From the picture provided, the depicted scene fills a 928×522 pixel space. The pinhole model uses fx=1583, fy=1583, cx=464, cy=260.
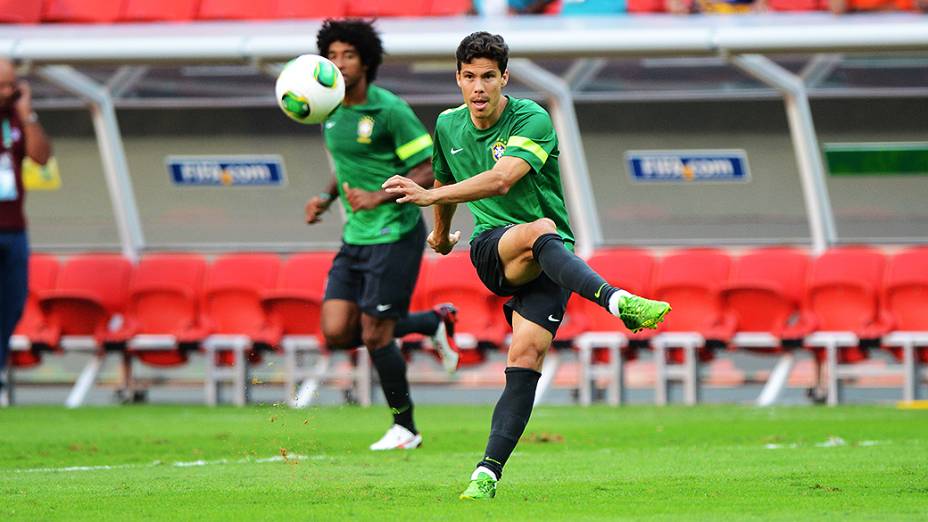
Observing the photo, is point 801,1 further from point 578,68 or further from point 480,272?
point 480,272

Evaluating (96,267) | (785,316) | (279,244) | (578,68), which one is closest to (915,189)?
(785,316)

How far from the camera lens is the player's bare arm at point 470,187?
19.2ft

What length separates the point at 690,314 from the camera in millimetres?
14281

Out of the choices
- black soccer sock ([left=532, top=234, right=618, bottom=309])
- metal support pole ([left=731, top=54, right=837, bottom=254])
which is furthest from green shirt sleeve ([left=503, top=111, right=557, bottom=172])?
metal support pole ([left=731, top=54, right=837, bottom=254])

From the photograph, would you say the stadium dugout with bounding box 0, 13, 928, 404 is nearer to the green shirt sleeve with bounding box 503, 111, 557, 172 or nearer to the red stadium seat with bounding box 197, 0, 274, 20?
the red stadium seat with bounding box 197, 0, 274, 20

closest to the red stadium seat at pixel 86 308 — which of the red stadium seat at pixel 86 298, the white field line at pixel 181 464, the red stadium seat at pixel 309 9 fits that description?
the red stadium seat at pixel 86 298

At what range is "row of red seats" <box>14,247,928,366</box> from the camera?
45.4 ft

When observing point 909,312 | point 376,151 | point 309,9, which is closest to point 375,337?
point 376,151

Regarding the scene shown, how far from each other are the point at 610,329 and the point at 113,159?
5.93m

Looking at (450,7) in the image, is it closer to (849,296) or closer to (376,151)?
(849,296)

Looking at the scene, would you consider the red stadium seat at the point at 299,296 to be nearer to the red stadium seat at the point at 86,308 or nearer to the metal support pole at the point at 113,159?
the red stadium seat at the point at 86,308

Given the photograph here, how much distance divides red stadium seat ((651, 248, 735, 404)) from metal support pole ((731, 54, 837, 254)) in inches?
52.4

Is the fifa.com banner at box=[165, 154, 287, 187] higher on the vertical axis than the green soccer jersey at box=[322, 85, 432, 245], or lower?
higher

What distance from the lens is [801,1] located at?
14.8m
